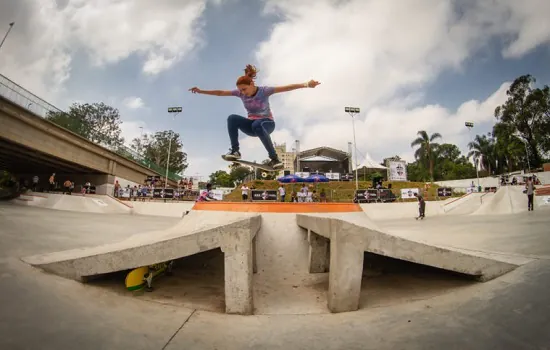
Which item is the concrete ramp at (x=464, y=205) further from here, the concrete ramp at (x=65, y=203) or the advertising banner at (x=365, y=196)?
the concrete ramp at (x=65, y=203)

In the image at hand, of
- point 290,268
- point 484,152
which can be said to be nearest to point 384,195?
point 290,268

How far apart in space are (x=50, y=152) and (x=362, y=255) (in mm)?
28335

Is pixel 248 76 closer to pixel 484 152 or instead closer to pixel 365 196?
pixel 365 196

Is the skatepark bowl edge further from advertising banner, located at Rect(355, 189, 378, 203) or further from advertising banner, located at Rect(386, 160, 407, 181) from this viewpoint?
advertising banner, located at Rect(386, 160, 407, 181)

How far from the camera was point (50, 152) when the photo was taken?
74.5 feet

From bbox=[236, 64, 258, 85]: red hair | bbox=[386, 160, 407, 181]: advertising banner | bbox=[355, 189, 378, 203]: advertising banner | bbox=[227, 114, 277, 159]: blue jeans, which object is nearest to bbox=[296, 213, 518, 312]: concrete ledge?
bbox=[227, 114, 277, 159]: blue jeans

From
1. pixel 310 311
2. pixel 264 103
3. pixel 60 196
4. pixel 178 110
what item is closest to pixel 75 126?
pixel 60 196

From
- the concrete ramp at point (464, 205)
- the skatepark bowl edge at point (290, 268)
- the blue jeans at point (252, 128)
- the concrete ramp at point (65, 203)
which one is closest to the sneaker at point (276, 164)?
the blue jeans at point (252, 128)

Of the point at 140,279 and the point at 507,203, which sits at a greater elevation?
the point at 507,203

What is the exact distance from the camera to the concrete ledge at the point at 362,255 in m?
3.73

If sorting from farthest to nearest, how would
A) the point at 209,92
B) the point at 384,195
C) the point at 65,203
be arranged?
the point at 384,195 < the point at 65,203 < the point at 209,92

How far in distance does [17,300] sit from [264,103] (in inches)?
250

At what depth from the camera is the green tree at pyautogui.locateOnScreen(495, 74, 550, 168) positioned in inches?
1492

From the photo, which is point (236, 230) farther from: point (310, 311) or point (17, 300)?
point (17, 300)
